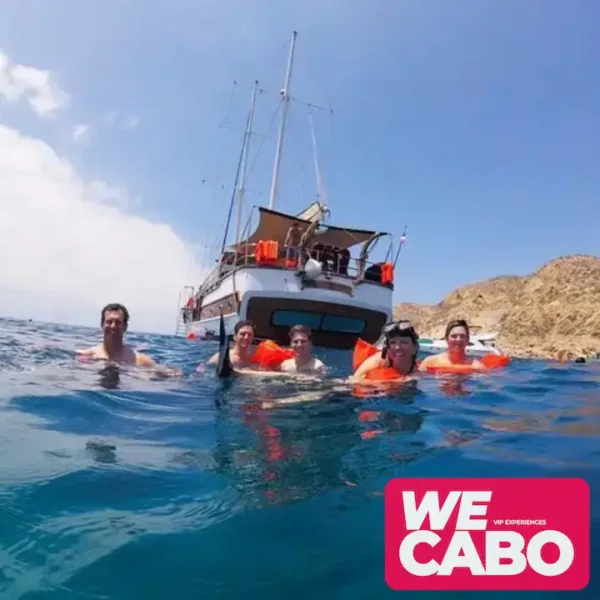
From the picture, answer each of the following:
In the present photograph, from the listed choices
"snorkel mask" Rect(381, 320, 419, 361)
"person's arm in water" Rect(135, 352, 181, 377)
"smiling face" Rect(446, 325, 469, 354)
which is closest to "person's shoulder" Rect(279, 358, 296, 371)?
"person's arm in water" Rect(135, 352, 181, 377)

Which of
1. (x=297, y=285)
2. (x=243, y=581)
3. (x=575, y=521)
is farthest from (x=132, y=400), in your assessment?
(x=297, y=285)

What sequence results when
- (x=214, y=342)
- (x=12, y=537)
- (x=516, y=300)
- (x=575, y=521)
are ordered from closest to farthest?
(x=12, y=537)
(x=575, y=521)
(x=214, y=342)
(x=516, y=300)

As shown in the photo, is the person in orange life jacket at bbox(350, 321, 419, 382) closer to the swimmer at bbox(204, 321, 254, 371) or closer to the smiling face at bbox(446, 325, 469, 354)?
the smiling face at bbox(446, 325, 469, 354)

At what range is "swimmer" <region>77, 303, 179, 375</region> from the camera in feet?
22.1

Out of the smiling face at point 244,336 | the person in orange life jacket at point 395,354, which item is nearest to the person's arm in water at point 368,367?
the person in orange life jacket at point 395,354

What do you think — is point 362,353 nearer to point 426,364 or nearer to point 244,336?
point 426,364

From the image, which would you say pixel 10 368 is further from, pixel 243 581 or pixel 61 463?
pixel 243 581

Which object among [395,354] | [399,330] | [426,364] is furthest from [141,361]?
[426,364]

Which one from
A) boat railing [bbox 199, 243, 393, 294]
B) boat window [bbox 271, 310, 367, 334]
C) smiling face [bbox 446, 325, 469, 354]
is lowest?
smiling face [bbox 446, 325, 469, 354]

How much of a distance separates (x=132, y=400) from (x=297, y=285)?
1032cm

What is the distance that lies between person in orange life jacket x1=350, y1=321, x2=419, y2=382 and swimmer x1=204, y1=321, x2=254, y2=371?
1.81m

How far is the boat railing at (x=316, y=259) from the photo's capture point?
49.2 ft

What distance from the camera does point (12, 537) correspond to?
191cm

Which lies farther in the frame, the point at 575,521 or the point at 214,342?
the point at 214,342
